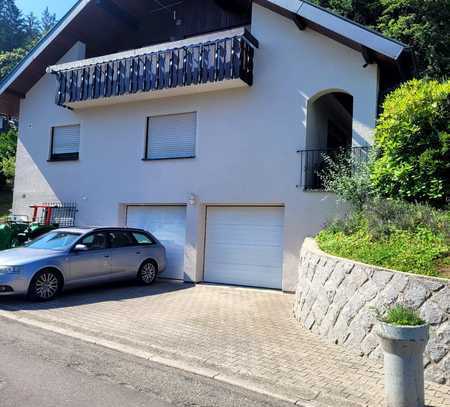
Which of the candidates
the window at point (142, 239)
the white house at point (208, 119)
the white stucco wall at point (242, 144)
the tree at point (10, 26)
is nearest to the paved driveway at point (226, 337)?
the window at point (142, 239)

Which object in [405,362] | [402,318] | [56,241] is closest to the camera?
[405,362]

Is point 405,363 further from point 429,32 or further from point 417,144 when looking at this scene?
point 429,32

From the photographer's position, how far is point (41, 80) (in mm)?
15711

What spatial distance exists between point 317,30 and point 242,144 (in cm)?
327

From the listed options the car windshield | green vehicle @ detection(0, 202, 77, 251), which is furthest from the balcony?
the car windshield

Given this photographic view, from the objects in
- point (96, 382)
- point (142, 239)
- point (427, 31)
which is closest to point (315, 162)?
point (142, 239)

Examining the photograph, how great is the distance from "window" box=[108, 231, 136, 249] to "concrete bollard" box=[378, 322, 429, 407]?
761cm

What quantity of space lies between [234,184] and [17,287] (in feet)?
18.3

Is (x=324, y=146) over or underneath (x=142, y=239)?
over

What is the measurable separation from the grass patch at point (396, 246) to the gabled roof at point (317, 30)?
413 cm

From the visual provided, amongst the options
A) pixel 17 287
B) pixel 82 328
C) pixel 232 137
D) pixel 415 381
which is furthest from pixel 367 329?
pixel 232 137

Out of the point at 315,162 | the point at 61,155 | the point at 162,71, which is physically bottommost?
the point at 315,162

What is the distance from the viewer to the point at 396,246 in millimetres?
6301

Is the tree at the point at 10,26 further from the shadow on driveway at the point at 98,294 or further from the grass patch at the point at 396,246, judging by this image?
the grass patch at the point at 396,246
